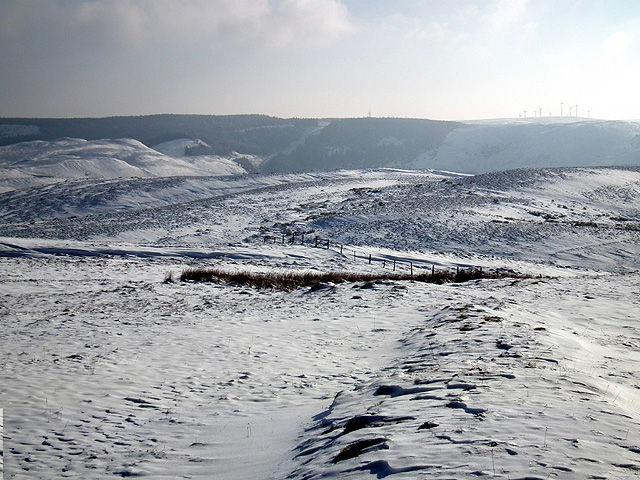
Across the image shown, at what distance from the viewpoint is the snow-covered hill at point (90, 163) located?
9638 centimetres

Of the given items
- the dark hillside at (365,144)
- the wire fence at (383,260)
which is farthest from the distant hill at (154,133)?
the wire fence at (383,260)

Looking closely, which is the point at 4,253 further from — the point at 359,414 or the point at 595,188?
the point at 595,188

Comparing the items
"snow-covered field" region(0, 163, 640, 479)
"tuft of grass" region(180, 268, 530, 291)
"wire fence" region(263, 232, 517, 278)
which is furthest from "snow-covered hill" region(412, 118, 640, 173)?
"tuft of grass" region(180, 268, 530, 291)

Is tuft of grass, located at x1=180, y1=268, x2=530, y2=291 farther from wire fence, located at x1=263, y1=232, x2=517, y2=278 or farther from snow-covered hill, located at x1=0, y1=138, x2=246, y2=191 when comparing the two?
snow-covered hill, located at x1=0, y1=138, x2=246, y2=191

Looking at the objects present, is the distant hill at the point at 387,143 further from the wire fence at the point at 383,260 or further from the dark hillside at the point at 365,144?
the wire fence at the point at 383,260

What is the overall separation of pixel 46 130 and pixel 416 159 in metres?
139

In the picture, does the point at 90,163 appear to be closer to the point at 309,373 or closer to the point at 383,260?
the point at 383,260

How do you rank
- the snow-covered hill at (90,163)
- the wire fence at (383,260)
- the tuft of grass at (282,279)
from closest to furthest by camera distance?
the tuft of grass at (282,279) → the wire fence at (383,260) → the snow-covered hill at (90,163)

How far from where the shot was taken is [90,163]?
111 meters

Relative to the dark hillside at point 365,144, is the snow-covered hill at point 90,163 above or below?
below

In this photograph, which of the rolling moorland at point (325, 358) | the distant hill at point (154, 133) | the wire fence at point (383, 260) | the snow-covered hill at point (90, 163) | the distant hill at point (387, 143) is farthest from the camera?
the distant hill at point (154, 133)

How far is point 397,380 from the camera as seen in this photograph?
802 cm

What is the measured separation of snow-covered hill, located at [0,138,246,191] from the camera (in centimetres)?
9638

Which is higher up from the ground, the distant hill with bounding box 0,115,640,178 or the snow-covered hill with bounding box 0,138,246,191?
the distant hill with bounding box 0,115,640,178
